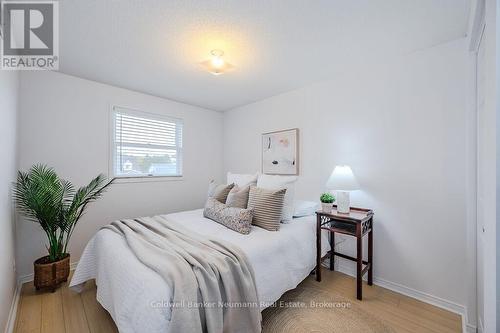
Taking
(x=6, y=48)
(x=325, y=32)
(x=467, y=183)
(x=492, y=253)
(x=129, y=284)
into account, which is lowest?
(x=129, y=284)

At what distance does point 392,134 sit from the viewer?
2.20 meters

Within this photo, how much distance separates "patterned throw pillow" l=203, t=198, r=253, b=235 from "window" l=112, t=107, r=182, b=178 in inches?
55.8

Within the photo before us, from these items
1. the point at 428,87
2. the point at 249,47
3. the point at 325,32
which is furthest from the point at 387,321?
the point at 249,47

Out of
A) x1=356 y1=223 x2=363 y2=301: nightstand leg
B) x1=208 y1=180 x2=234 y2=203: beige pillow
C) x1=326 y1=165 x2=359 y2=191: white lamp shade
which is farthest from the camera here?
x1=208 y1=180 x2=234 y2=203: beige pillow

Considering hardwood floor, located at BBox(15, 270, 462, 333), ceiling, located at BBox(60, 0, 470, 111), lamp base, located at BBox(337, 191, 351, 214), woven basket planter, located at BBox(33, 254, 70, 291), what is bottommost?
hardwood floor, located at BBox(15, 270, 462, 333)

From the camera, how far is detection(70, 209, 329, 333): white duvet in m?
1.13

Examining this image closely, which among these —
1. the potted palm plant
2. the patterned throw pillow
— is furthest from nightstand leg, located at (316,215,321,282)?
the potted palm plant

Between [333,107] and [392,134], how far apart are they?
2.45 feet

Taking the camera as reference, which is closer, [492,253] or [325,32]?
[492,253]

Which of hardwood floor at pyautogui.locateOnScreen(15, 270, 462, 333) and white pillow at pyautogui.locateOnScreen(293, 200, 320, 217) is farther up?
white pillow at pyautogui.locateOnScreen(293, 200, 320, 217)

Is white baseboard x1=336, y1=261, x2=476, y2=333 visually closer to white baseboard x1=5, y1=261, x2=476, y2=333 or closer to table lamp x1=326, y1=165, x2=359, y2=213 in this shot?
white baseboard x1=5, y1=261, x2=476, y2=333

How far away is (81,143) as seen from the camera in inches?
105

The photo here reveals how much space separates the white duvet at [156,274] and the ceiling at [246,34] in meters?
1.72

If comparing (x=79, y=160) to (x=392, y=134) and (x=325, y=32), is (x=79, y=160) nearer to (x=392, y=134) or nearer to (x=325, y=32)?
(x=325, y=32)
